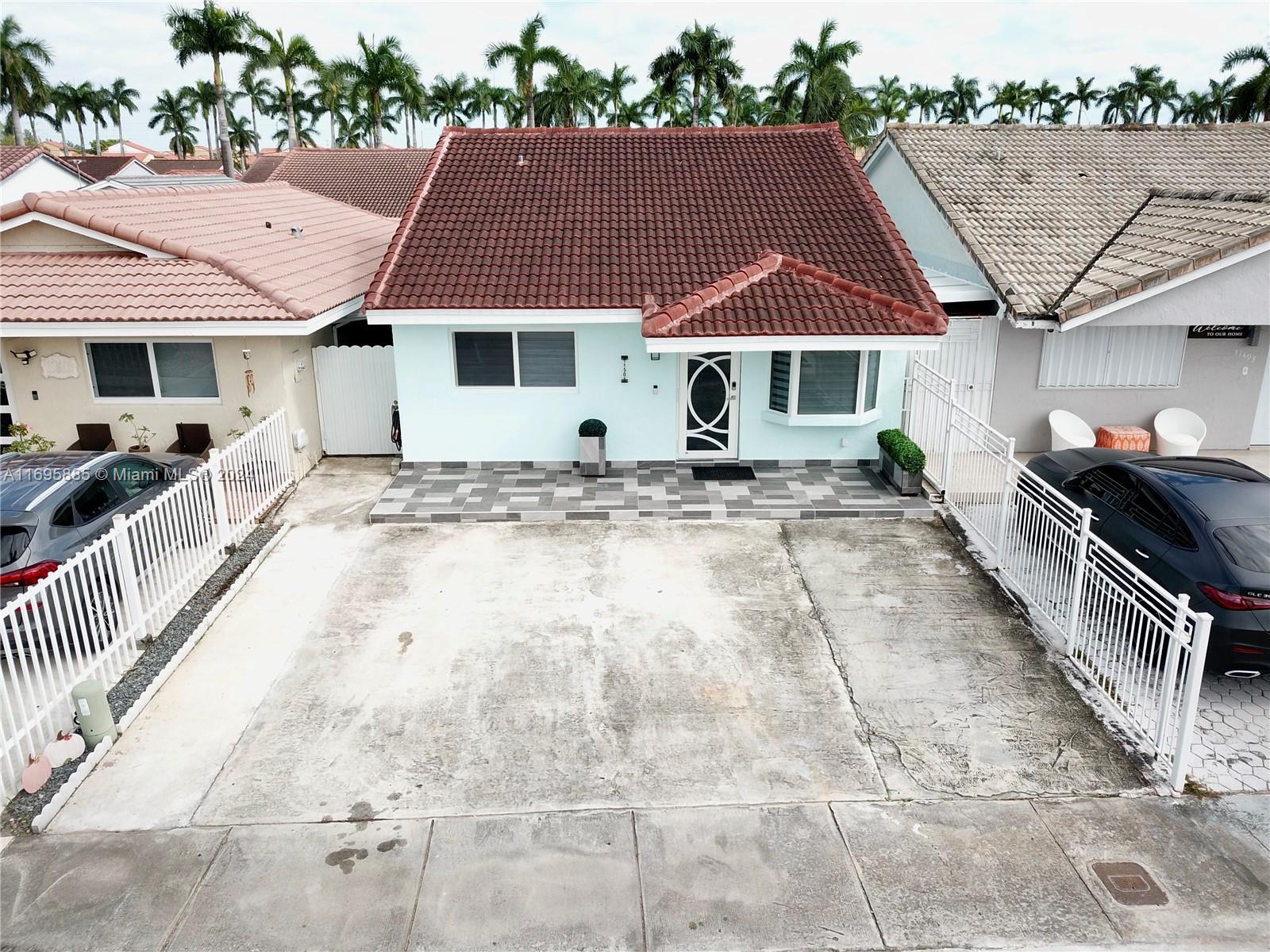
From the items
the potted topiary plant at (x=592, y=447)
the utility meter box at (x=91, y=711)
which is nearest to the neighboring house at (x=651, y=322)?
the potted topiary plant at (x=592, y=447)

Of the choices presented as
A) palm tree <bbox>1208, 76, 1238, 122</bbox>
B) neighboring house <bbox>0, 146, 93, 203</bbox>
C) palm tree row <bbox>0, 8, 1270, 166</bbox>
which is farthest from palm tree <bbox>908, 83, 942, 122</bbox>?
neighboring house <bbox>0, 146, 93, 203</bbox>

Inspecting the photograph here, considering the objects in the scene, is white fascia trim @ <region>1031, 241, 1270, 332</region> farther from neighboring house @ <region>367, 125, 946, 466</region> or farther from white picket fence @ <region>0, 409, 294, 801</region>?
white picket fence @ <region>0, 409, 294, 801</region>

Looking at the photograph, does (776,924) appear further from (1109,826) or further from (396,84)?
(396,84)

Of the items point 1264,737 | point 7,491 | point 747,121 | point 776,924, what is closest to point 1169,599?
point 1264,737

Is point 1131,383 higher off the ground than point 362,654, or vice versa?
point 1131,383

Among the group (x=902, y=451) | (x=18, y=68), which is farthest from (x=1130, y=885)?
(x=18, y=68)

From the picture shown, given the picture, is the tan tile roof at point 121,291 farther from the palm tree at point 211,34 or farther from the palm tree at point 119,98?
the palm tree at point 119,98

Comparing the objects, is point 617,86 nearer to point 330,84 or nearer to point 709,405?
point 330,84
